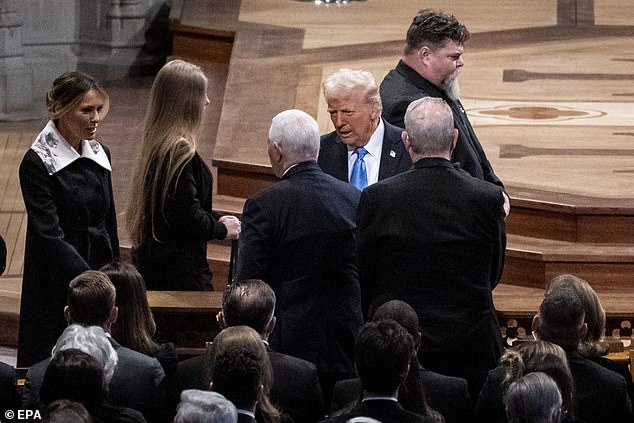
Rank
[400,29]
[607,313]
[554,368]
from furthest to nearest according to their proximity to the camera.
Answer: [400,29], [607,313], [554,368]

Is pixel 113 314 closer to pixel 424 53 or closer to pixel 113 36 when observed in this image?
pixel 424 53

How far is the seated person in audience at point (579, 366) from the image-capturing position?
348 centimetres

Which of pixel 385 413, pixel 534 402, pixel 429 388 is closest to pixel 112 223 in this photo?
pixel 429 388

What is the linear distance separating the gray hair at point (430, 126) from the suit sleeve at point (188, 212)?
0.88 m

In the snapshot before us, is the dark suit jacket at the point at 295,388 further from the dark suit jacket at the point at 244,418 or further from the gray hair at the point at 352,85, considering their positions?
the gray hair at the point at 352,85

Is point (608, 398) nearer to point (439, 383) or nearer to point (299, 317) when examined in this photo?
point (439, 383)

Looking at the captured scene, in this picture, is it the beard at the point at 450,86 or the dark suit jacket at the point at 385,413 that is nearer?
the dark suit jacket at the point at 385,413

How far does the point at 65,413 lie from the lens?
2.90 m

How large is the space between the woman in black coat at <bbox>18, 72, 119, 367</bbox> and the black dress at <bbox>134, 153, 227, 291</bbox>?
0.56 ft

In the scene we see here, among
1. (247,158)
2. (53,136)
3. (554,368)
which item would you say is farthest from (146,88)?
(554,368)

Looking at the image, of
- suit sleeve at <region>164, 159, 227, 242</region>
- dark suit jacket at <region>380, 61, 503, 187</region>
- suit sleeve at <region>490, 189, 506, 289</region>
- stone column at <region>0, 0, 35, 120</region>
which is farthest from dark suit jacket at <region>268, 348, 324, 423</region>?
stone column at <region>0, 0, 35, 120</region>

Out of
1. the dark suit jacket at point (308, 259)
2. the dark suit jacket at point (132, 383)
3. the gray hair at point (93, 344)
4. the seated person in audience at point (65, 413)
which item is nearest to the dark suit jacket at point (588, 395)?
the dark suit jacket at point (308, 259)

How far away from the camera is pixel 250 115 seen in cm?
676

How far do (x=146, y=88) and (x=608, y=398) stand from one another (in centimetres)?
564
